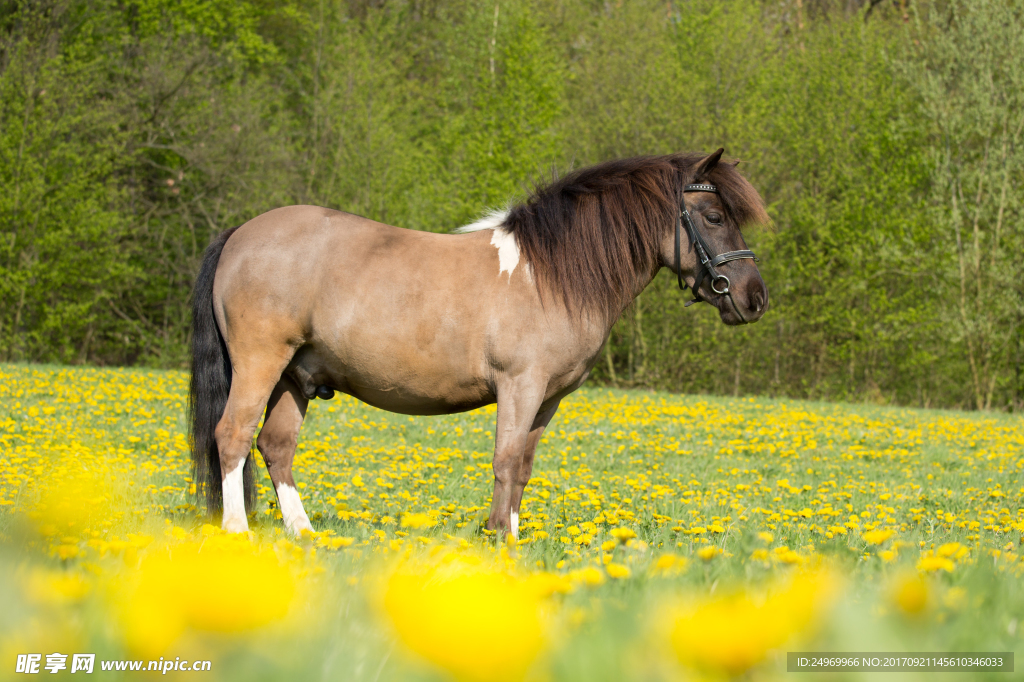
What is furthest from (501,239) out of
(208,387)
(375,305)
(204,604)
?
(204,604)

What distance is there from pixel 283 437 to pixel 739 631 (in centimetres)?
428

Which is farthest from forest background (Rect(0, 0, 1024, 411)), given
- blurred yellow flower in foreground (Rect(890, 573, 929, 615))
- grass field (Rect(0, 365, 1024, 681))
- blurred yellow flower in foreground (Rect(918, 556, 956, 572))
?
blurred yellow flower in foreground (Rect(890, 573, 929, 615))

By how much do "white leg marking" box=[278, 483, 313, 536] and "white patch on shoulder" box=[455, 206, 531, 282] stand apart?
1.85 m

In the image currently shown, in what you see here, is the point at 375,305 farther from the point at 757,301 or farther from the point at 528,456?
the point at 757,301

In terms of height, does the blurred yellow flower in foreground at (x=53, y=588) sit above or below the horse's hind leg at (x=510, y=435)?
above

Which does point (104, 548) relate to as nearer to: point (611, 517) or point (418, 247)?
point (418, 247)

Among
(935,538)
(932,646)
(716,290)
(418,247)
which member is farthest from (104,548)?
(935,538)

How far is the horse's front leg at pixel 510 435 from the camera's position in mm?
4184

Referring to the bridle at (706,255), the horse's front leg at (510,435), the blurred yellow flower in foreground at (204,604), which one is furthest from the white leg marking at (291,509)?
the blurred yellow flower in foreground at (204,604)

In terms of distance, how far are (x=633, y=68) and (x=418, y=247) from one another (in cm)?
1911

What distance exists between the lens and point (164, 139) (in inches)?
890

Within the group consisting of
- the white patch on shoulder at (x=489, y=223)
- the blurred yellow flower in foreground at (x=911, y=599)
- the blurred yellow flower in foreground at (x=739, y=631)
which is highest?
the white patch on shoulder at (x=489, y=223)

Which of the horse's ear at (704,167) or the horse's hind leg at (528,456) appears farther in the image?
the horse's ear at (704,167)

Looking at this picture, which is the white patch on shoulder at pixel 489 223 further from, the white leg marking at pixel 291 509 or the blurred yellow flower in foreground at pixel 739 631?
the blurred yellow flower in foreground at pixel 739 631
